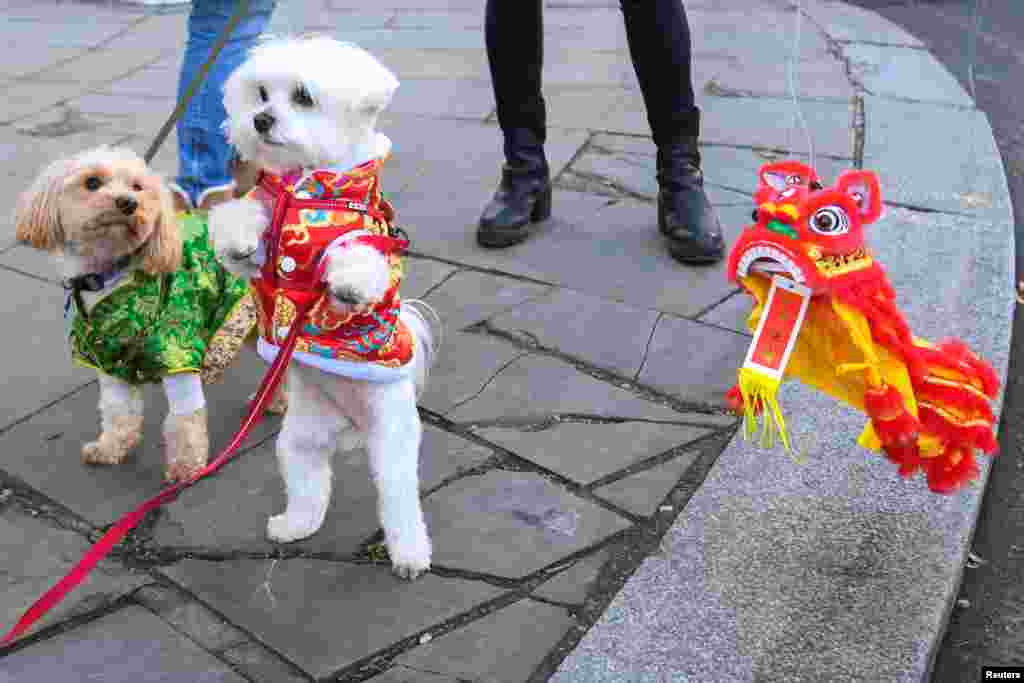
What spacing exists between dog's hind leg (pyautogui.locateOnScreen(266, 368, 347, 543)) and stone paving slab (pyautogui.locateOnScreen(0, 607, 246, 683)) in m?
0.35

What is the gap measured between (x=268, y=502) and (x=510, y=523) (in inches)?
22.5

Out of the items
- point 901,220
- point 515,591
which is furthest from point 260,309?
point 901,220

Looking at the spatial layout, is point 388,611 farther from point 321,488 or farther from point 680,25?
point 680,25

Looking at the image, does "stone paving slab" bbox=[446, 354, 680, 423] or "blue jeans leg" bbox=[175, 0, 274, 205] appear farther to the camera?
"blue jeans leg" bbox=[175, 0, 274, 205]

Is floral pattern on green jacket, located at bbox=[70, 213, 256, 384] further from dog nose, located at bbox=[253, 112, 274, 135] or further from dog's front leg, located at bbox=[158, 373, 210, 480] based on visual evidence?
dog nose, located at bbox=[253, 112, 274, 135]

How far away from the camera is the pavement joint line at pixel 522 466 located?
2.55 meters

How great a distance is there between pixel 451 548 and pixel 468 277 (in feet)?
4.56

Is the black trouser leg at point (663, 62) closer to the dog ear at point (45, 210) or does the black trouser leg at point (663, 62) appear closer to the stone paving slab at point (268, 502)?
the stone paving slab at point (268, 502)

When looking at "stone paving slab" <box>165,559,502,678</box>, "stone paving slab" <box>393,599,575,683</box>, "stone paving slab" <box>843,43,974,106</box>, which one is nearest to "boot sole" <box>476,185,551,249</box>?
"stone paving slab" <box>165,559,502,678</box>

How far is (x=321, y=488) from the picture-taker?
2.42 m

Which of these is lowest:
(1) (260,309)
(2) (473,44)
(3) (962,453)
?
(2) (473,44)

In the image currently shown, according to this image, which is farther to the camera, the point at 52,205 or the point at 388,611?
the point at 52,205

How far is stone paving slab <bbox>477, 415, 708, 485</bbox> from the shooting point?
2.70 meters

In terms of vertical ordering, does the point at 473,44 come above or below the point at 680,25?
below
